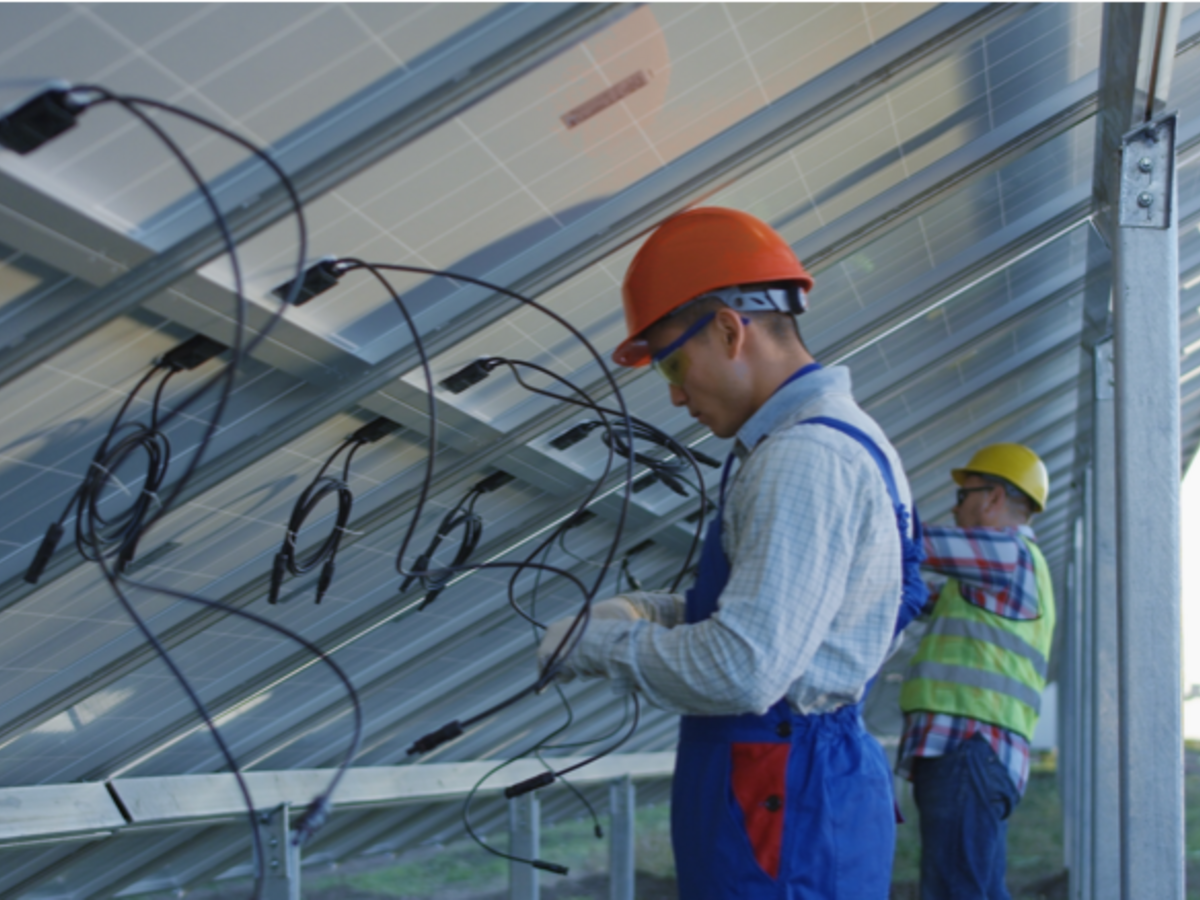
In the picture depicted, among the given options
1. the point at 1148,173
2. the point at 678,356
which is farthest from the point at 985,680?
the point at 678,356

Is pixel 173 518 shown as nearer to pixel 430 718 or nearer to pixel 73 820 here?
pixel 73 820

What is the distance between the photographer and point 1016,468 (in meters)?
4.73

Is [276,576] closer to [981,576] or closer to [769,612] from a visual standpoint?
[769,612]

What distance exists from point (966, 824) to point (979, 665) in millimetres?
500

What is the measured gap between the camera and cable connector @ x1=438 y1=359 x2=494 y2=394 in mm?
3406

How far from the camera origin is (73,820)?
14.9ft

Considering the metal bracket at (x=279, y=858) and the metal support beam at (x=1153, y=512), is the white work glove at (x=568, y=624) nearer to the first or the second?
the metal support beam at (x=1153, y=512)

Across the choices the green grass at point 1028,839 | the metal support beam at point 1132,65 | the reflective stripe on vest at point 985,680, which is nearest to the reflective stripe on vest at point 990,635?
the reflective stripe on vest at point 985,680

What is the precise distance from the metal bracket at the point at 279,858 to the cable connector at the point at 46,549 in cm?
202

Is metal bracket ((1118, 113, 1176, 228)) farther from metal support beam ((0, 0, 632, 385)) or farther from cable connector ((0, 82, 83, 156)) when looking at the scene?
cable connector ((0, 82, 83, 156))

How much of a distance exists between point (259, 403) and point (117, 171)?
0.90 metres

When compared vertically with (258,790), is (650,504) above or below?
above

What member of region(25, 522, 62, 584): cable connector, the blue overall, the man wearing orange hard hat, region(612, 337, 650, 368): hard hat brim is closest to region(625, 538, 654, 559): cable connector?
region(25, 522, 62, 584): cable connector

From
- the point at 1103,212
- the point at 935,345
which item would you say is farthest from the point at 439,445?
the point at 935,345
